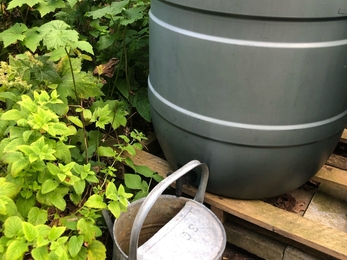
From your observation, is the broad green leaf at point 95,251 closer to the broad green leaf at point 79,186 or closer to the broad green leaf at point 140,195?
the broad green leaf at point 79,186

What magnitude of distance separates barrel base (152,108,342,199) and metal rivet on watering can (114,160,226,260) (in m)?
0.06

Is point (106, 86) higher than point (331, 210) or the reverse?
higher

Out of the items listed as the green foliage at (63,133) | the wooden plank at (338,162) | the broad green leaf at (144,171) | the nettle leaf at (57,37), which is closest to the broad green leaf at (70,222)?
the green foliage at (63,133)

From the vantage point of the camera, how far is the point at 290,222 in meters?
1.14

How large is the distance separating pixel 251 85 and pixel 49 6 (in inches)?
35.9

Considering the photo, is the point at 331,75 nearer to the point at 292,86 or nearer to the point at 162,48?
the point at 292,86

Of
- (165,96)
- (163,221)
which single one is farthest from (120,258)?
(165,96)

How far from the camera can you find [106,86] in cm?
158

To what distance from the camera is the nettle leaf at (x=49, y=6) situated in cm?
136

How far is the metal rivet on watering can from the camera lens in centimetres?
86

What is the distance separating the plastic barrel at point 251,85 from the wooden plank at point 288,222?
5cm

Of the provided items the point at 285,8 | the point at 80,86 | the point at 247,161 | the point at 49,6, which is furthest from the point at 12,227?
the point at 49,6

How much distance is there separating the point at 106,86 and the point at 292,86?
2.93 ft

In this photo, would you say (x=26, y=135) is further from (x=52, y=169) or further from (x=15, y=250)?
(x=15, y=250)
